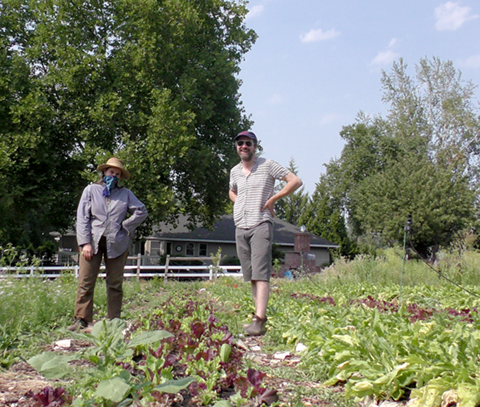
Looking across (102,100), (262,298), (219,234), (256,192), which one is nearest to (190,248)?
(219,234)

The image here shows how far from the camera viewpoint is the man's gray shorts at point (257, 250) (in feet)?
14.5

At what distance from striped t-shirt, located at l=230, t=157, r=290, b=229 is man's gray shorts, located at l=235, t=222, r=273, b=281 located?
6cm

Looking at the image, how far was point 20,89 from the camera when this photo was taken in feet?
68.4

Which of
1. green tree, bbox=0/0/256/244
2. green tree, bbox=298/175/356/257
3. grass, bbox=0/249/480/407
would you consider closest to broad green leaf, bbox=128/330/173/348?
grass, bbox=0/249/480/407

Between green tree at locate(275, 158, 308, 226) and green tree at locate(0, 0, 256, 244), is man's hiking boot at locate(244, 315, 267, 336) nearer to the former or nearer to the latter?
green tree at locate(0, 0, 256, 244)

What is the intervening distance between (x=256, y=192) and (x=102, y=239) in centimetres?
165

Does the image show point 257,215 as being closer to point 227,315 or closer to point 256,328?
point 256,328

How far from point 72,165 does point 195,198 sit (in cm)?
583

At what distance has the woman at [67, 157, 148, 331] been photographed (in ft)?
16.2

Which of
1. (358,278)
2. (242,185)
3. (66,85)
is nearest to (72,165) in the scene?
(66,85)

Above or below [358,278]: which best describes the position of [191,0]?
above

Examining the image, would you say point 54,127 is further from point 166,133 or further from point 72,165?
point 166,133

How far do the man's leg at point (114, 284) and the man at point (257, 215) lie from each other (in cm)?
130

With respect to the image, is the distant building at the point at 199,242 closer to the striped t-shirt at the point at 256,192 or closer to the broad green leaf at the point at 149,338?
the striped t-shirt at the point at 256,192
